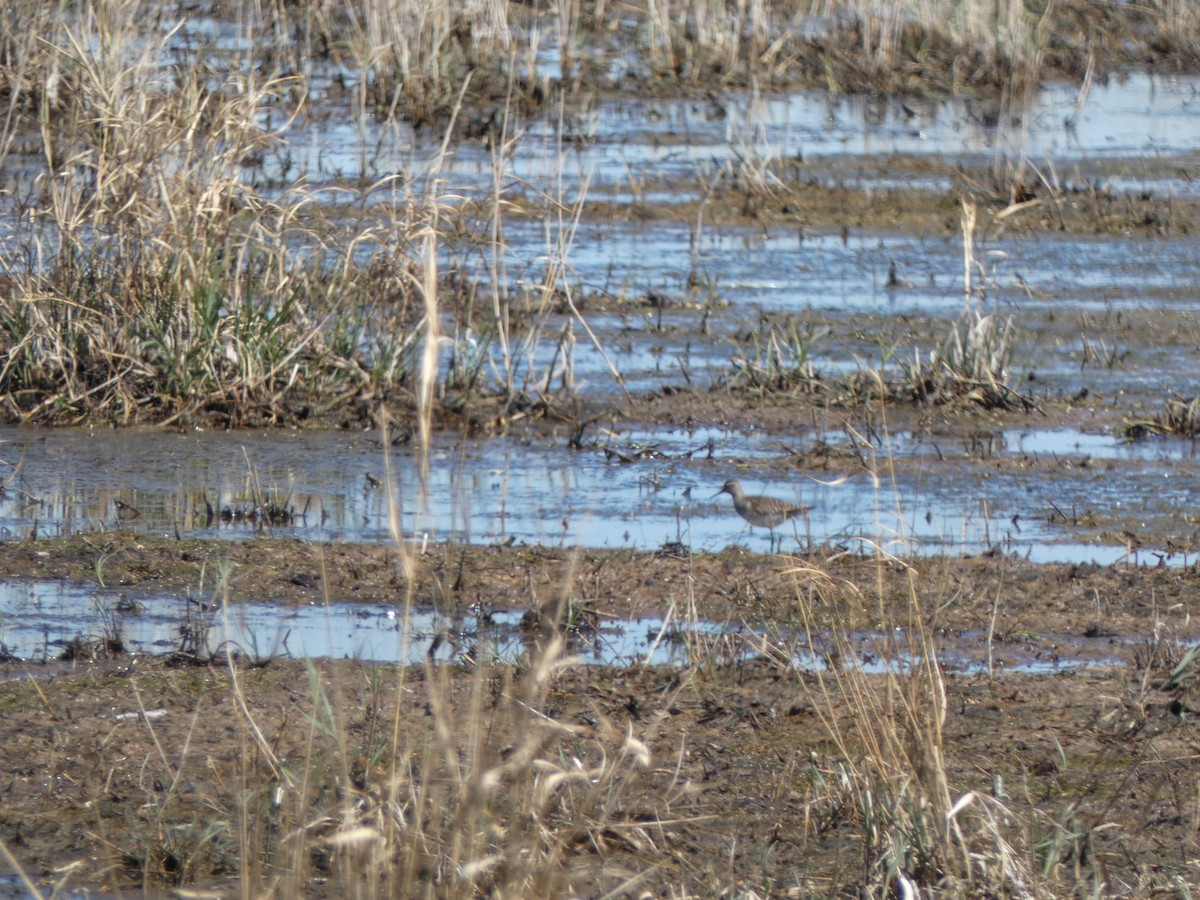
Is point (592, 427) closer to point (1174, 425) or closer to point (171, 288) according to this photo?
point (171, 288)

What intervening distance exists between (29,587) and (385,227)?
2.53 m

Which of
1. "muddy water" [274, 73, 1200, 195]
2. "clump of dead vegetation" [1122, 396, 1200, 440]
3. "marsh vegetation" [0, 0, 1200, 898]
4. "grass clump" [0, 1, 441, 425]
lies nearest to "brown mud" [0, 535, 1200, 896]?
"marsh vegetation" [0, 0, 1200, 898]

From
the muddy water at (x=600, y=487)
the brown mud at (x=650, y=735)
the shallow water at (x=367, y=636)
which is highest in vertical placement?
the brown mud at (x=650, y=735)

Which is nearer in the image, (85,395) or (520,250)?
(85,395)

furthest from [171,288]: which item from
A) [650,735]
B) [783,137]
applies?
[783,137]

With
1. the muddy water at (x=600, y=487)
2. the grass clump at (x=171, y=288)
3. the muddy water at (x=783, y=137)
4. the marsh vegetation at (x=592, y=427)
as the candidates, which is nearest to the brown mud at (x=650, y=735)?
the marsh vegetation at (x=592, y=427)

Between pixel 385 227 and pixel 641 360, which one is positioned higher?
pixel 385 227

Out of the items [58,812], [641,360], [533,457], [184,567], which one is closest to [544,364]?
[641,360]

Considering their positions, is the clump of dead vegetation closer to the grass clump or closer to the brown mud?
the brown mud

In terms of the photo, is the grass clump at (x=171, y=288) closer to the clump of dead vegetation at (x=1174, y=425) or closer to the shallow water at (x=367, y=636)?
the shallow water at (x=367, y=636)

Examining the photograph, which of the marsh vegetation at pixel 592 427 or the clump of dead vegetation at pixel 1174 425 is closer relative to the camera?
the marsh vegetation at pixel 592 427

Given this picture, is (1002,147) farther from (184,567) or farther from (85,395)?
(184,567)

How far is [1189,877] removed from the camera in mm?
3982

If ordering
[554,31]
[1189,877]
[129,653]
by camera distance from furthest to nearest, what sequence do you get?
[554,31]
[129,653]
[1189,877]
